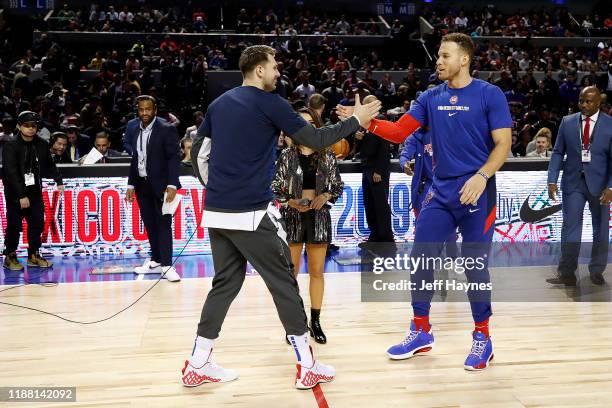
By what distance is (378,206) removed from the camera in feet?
27.4

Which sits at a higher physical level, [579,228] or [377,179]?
[377,179]

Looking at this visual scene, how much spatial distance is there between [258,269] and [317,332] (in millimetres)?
1211

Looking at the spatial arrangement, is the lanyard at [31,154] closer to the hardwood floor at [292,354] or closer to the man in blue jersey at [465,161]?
the hardwood floor at [292,354]

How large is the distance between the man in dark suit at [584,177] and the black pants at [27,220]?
5392mm

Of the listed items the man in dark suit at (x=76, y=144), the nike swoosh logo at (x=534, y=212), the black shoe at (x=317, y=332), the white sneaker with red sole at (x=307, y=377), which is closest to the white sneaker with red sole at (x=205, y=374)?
the white sneaker with red sole at (x=307, y=377)

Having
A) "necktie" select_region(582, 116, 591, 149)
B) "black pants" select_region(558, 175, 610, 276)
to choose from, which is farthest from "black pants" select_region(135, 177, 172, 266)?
"necktie" select_region(582, 116, 591, 149)

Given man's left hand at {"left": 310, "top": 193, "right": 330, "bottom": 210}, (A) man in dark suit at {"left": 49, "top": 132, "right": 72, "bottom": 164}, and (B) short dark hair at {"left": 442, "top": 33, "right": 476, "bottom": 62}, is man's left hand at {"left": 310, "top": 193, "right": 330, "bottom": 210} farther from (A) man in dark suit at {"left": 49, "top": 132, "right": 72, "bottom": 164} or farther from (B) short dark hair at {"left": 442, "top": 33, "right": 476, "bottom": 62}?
(A) man in dark suit at {"left": 49, "top": 132, "right": 72, "bottom": 164}

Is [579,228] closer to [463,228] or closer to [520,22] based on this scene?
[463,228]

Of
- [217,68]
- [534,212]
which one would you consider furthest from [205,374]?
[217,68]

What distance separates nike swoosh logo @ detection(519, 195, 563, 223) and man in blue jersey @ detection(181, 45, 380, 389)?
5.35 metres

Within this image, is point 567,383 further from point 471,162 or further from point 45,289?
point 45,289

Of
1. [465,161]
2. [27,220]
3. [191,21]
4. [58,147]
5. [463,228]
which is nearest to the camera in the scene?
[465,161]

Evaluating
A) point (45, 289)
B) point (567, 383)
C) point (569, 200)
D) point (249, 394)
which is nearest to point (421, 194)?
point (569, 200)

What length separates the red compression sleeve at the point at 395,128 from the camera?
15.1 feet
